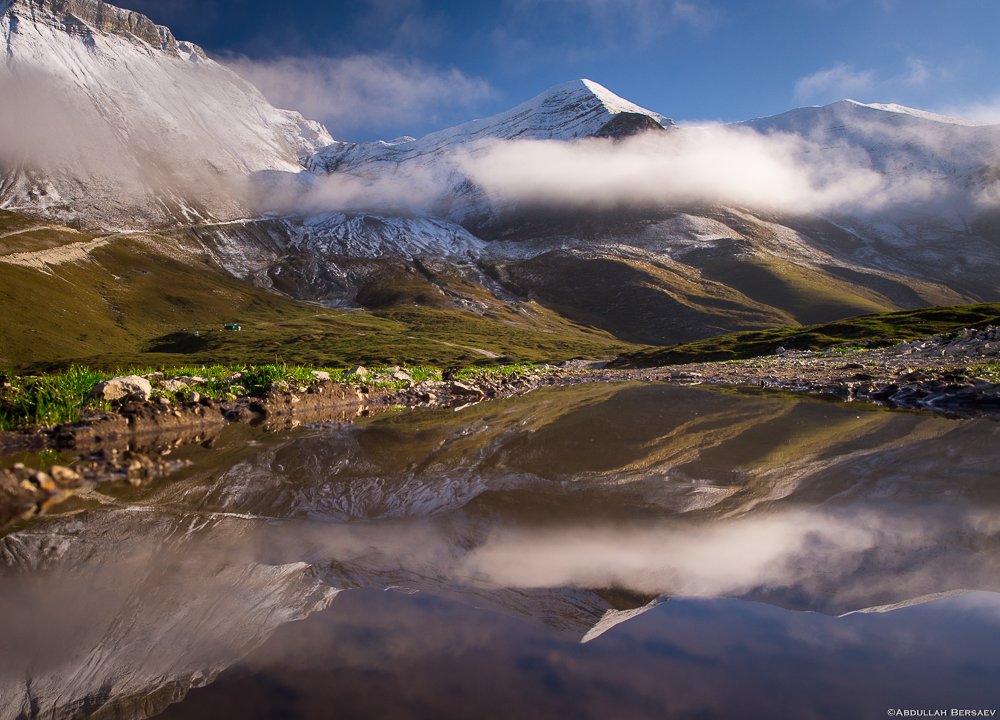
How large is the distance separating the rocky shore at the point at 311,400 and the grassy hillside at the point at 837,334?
89.2ft

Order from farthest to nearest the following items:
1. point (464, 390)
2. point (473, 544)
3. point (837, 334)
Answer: point (837, 334) < point (464, 390) < point (473, 544)

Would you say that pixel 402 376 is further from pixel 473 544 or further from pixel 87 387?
pixel 473 544

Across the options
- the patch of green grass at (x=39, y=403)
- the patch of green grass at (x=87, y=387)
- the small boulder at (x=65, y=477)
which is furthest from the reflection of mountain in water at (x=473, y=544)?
the patch of green grass at (x=87, y=387)

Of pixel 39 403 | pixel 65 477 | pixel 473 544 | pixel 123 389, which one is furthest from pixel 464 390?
pixel 473 544

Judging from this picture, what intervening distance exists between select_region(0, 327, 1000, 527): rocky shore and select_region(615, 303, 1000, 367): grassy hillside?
27.2 meters

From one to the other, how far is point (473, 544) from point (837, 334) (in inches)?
3114

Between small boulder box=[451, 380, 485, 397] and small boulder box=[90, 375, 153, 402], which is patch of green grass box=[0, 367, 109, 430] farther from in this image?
small boulder box=[451, 380, 485, 397]

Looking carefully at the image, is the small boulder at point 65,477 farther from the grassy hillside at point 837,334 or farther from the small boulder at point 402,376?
the grassy hillside at point 837,334

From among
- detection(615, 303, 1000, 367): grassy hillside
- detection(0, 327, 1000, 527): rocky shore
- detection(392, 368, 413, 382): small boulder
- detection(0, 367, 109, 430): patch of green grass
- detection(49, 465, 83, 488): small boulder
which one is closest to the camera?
detection(49, 465, 83, 488): small boulder

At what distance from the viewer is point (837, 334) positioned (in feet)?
242

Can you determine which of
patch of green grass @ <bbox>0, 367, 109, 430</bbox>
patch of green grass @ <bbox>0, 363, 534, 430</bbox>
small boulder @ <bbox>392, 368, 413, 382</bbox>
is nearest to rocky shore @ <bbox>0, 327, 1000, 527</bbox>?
small boulder @ <bbox>392, 368, 413, 382</bbox>

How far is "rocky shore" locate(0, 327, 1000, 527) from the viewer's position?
11.0 metres

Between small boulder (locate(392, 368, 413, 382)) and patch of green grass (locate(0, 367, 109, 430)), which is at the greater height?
patch of green grass (locate(0, 367, 109, 430))

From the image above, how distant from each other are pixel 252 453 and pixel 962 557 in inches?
495
